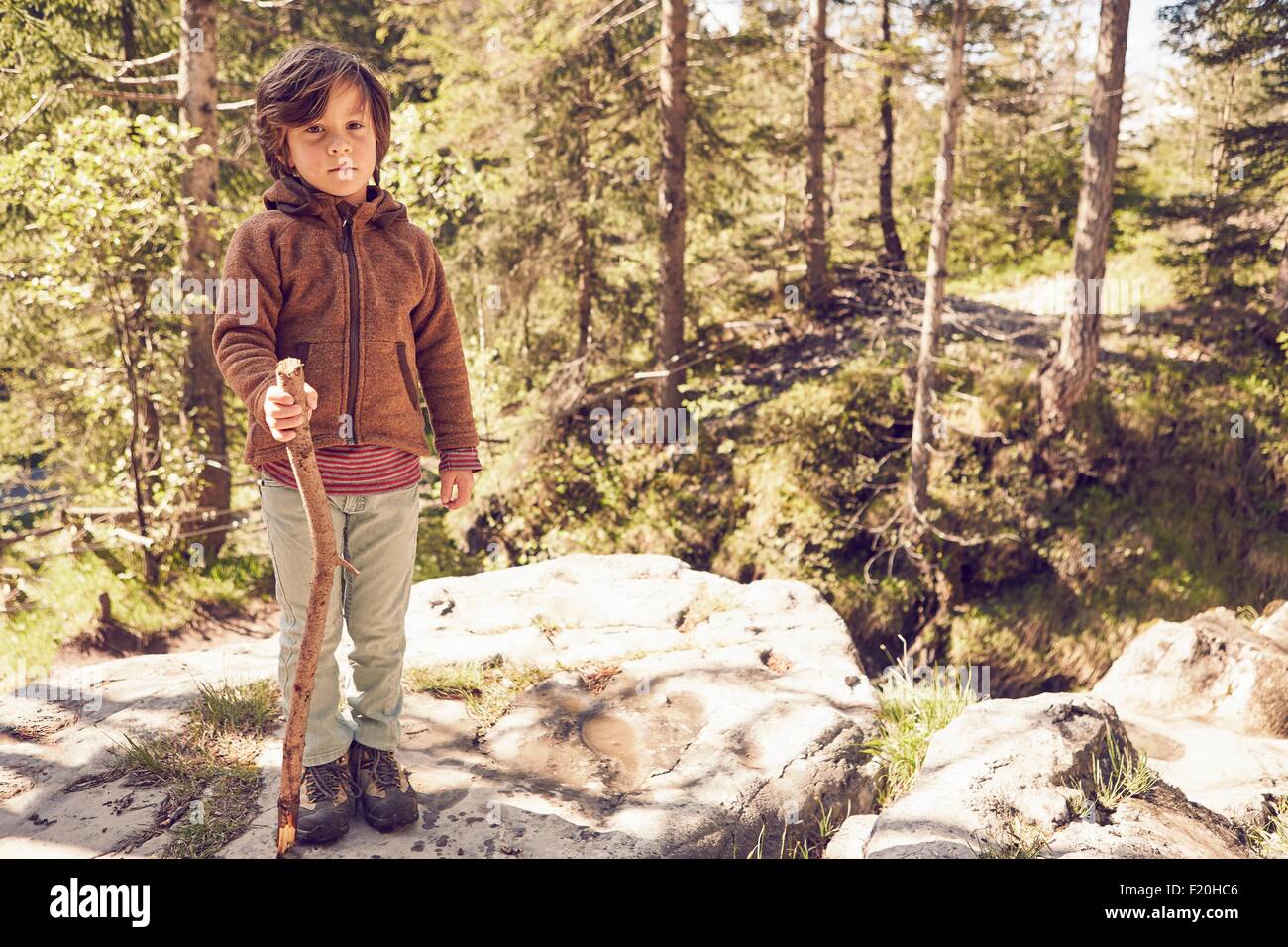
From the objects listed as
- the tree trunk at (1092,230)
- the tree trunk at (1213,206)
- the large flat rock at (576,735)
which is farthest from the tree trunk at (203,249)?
the tree trunk at (1213,206)

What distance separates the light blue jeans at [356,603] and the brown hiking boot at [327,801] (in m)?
0.08

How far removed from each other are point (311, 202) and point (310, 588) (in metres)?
1.24

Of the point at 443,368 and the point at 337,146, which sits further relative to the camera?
the point at 443,368

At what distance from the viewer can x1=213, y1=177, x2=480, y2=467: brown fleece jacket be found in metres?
2.74

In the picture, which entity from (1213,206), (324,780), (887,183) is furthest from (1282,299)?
(324,780)

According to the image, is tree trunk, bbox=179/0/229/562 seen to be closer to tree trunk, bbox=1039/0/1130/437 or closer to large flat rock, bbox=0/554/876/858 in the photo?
large flat rock, bbox=0/554/876/858

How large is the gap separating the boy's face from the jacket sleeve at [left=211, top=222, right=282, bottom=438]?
0.26 meters

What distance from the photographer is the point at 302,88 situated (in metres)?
2.74

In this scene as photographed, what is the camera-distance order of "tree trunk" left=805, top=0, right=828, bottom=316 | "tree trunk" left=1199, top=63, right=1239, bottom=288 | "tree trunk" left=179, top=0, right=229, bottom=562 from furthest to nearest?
1. "tree trunk" left=805, top=0, right=828, bottom=316
2. "tree trunk" left=1199, top=63, right=1239, bottom=288
3. "tree trunk" left=179, top=0, right=229, bottom=562

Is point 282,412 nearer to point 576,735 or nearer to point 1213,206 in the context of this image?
point 576,735

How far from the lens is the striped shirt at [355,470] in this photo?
291 centimetres

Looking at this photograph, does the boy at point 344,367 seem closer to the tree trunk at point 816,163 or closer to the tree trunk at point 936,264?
the tree trunk at point 936,264
